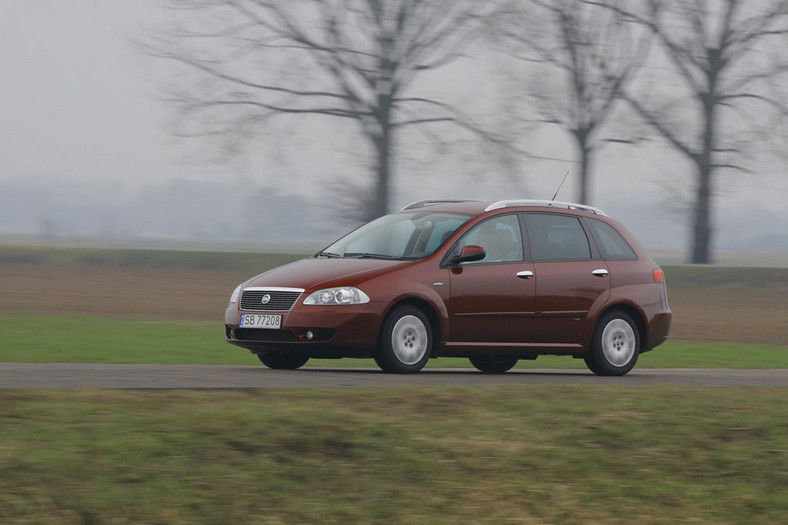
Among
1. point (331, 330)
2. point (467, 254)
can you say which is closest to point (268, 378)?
point (331, 330)

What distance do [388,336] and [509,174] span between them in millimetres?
25454

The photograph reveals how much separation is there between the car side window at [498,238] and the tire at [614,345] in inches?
49.1

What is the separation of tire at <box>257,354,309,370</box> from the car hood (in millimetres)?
1010

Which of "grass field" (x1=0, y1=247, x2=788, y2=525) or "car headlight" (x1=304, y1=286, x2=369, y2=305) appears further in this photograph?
"car headlight" (x1=304, y1=286, x2=369, y2=305)

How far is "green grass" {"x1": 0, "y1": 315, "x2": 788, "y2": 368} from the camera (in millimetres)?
15852

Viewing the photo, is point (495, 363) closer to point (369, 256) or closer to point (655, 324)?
point (655, 324)

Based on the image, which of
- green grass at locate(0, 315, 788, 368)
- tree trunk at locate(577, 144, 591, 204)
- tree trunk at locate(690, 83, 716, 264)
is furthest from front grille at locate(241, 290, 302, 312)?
tree trunk at locate(690, 83, 716, 264)

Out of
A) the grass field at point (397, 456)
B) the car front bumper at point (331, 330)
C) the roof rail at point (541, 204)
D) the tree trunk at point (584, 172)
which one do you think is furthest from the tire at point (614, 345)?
the tree trunk at point (584, 172)

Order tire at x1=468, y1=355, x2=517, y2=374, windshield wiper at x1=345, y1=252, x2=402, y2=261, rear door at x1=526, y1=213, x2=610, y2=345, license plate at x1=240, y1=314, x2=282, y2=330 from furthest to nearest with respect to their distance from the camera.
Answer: tire at x1=468, y1=355, x2=517, y2=374 < rear door at x1=526, y1=213, x2=610, y2=345 < windshield wiper at x1=345, y1=252, x2=402, y2=261 < license plate at x1=240, y1=314, x2=282, y2=330

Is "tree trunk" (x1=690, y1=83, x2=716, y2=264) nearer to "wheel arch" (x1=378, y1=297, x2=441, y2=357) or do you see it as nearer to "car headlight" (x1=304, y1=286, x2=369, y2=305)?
"wheel arch" (x1=378, y1=297, x2=441, y2=357)

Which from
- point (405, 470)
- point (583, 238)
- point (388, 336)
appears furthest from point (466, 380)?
point (405, 470)

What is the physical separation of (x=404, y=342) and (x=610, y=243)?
9.72 ft

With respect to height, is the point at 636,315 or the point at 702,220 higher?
the point at 702,220

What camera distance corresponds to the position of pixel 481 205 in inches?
528
